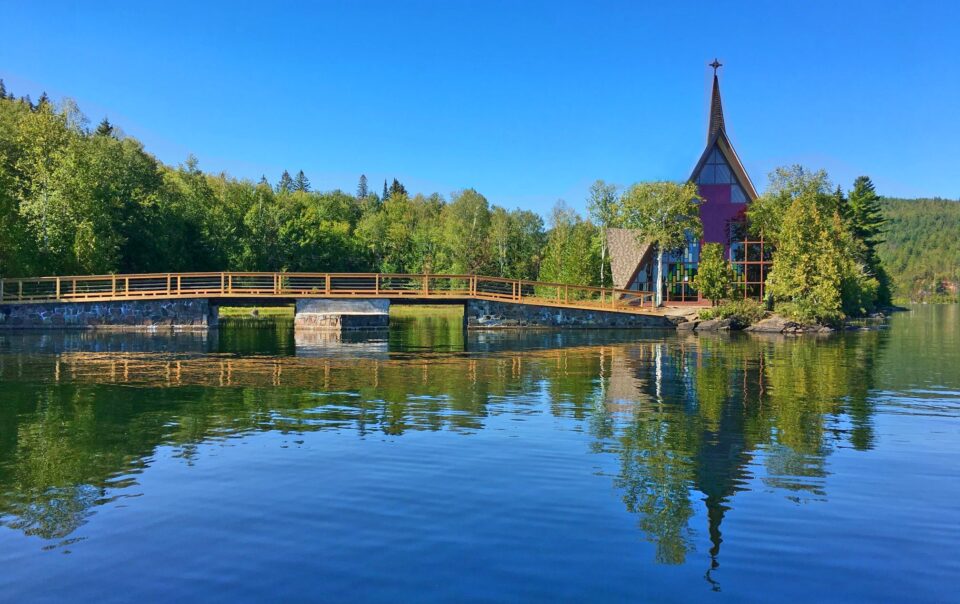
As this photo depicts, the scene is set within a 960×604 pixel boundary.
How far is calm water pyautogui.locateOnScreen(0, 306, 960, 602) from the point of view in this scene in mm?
5719

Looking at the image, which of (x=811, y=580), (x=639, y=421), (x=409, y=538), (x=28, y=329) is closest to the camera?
(x=811, y=580)

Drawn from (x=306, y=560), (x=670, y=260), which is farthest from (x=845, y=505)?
(x=670, y=260)

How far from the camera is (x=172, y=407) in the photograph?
13453mm

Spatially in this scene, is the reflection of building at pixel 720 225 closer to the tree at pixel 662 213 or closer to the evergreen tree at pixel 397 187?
the tree at pixel 662 213

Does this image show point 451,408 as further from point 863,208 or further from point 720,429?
point 863,208

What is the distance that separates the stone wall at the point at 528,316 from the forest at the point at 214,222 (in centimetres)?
1078

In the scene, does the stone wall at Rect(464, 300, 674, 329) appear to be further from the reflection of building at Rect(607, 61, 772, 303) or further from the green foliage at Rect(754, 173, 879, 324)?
the reflection of building at Rect(607, 61, 772, 303)

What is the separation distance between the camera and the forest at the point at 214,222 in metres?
44.0

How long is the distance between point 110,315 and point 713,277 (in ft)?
116

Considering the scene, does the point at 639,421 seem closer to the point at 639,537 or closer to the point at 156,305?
the point at 639,537

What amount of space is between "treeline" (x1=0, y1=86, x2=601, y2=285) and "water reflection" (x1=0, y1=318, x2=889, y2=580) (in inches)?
768

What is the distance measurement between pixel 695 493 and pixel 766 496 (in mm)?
752

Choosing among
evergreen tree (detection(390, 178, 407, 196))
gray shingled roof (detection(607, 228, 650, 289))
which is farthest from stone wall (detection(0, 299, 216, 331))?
evergreen tree (detection(390, 178, 407, 196))

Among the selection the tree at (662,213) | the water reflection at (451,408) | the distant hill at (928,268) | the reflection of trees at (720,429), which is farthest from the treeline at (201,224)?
the distant hill at (928,268)
